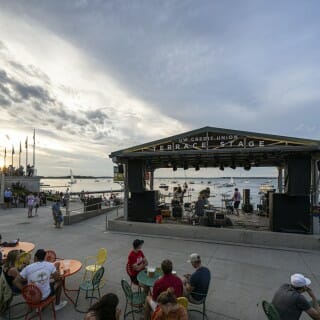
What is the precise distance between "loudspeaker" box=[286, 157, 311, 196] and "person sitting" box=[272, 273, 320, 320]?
6234 mm

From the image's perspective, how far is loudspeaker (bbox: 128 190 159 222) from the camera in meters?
10.9

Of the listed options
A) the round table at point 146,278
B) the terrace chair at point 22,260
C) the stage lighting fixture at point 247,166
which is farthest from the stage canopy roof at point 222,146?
the terrace chair at point 22,260

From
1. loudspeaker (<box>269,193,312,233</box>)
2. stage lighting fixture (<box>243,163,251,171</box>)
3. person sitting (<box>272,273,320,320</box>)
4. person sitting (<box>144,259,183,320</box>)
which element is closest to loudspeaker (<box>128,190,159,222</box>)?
loudspeaker (<box>269,193,312,233</box>)

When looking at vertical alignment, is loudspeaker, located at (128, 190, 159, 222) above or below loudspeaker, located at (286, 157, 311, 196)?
below

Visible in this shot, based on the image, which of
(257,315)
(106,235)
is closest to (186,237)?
(106,235)

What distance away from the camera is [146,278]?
4027 mm

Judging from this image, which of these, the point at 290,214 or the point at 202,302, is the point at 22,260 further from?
the point at 290,214

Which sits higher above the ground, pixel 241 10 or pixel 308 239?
pixel 241 10

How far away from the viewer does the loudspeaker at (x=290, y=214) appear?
28.2 ft

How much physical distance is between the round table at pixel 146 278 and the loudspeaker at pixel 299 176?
6.83m

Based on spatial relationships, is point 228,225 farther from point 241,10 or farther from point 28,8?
point 28,8

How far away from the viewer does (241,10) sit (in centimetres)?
883

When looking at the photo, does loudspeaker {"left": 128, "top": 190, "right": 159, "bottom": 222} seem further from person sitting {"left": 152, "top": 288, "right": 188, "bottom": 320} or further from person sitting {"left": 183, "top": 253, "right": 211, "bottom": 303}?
person sitting {"left": 152, "top": 288, "right": 188, "bottom": 320}

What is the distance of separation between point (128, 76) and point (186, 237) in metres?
9.40
